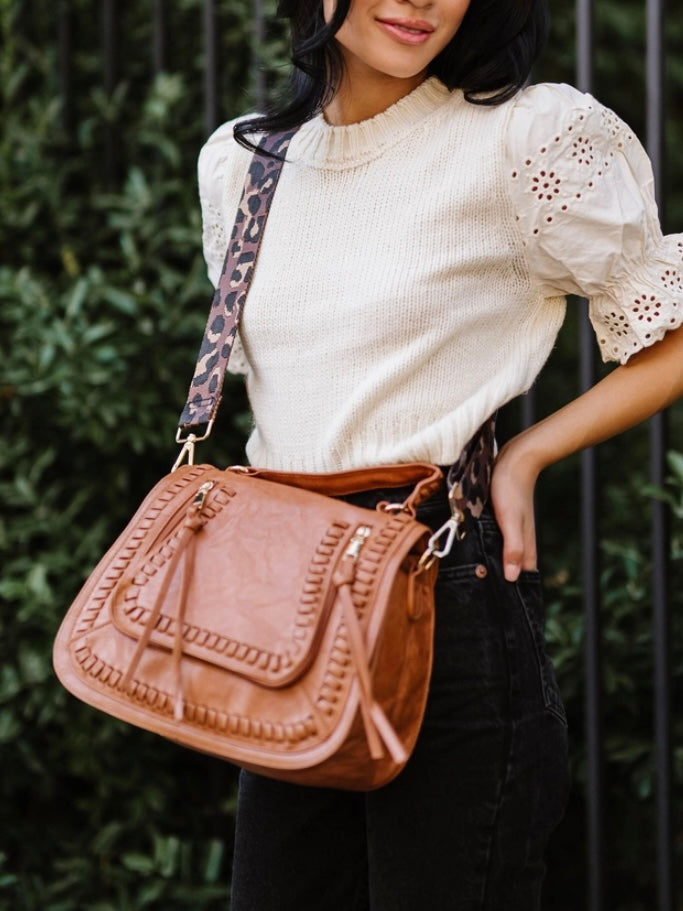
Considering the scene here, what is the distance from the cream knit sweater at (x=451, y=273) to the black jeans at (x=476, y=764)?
125 mm

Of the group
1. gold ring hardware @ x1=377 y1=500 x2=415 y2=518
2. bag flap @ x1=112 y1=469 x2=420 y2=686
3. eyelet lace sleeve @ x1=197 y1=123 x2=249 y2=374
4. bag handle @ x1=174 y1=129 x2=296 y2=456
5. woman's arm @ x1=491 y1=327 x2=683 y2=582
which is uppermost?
eyelet lace sleeve @ x1=197 y1=123 x2=249 y2=374

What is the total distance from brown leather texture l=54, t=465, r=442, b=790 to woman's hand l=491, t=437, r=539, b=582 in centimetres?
11

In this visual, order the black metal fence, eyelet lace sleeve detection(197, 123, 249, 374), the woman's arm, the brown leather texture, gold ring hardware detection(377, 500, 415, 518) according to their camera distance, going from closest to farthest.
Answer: the brown leather texture, gold ring hardware detection(377, 500, 415, 518), the woman's arm, eyelet lace sleeve detection(197, 123, 249, 374), the black metal fence

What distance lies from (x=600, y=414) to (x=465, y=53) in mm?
457

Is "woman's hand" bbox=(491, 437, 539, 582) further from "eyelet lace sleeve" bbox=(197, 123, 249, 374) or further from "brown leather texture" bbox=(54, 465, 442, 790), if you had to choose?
"eyelet lace sleeve" bbox=(197, 123, 249, 374)

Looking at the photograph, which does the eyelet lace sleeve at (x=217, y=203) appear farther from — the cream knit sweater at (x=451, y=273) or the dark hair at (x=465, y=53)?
the cream knit sweater at (x=451, y=273)

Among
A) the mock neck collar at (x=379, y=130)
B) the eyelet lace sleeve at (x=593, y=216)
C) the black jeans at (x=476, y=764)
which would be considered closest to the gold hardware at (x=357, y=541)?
the black jeans at (x=476, y=764)

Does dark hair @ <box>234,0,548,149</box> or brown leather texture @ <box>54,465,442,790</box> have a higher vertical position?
dark hair @ <box>234,0,548,149</box>

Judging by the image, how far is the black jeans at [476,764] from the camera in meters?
1.44

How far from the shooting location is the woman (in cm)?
146

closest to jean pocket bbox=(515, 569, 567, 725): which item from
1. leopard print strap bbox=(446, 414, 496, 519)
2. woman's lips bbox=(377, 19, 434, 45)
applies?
leopard print strap bbox=(446, 414, 496, 519)

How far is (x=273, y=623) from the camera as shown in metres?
1.35

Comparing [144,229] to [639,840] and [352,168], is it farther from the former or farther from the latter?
[639,840]

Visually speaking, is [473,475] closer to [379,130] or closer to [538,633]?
[538,633]
